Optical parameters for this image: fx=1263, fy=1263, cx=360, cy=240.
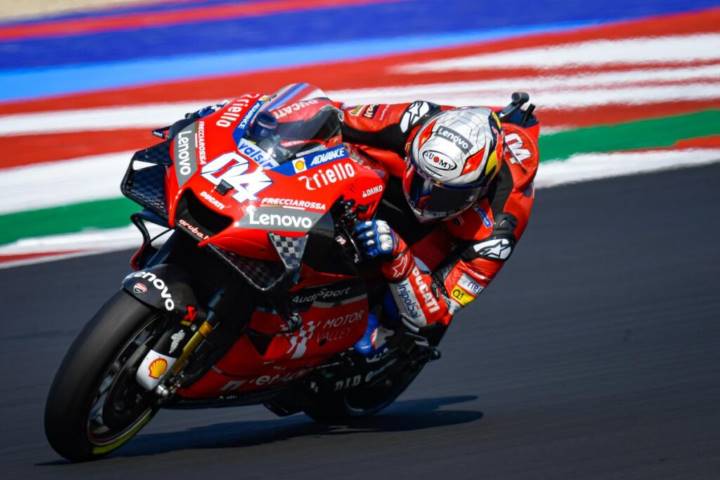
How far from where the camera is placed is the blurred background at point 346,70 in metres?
8.92

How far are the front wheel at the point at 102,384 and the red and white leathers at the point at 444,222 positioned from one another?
1.10m

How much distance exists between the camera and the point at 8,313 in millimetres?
7121

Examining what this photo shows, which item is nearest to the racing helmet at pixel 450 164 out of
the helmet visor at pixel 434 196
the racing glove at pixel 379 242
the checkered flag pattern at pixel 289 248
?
the helmet visor at pixel 434 196

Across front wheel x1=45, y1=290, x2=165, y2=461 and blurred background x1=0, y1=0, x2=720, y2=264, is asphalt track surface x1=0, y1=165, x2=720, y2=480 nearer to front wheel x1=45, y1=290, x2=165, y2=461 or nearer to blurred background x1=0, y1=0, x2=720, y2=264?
front wheel x1=45, y1=290, x2=165, y2=461

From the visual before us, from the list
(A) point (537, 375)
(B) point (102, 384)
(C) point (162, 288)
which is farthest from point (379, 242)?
(A) point (537, 375)

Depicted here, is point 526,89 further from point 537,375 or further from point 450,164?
point 450,164

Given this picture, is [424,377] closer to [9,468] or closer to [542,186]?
[9,468]

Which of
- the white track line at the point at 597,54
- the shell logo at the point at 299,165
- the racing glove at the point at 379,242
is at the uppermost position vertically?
the shell logo at the point at 299,165

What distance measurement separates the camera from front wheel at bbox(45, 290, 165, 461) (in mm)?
4145

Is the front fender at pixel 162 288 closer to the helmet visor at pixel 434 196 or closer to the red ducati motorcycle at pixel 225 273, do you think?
the red ducati motorcycle at pixel 225 273

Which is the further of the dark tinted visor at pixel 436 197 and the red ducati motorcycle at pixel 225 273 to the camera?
the dark tinted visor at pixel 436 197

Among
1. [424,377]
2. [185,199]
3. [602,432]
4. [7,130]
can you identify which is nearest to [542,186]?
[424,377]

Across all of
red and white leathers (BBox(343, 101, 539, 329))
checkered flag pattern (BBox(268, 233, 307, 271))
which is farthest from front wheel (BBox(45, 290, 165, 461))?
red and white leathers (BBox(343, 101, 539, 329))

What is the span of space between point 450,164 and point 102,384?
4.94 ft
